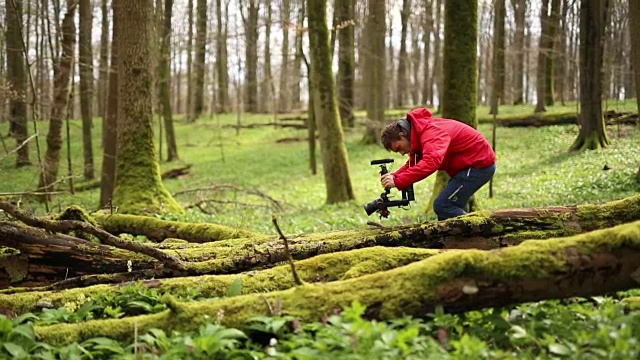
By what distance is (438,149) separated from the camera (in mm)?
5730

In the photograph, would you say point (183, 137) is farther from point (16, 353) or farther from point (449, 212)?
point (16, 353)

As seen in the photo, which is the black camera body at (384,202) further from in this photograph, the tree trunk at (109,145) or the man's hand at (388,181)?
the tree trunk at (109,145)

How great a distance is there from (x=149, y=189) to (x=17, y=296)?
7.21m

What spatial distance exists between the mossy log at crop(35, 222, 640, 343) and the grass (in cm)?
520

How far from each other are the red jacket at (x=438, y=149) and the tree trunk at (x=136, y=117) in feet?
22.5

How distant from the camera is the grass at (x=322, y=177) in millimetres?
12047

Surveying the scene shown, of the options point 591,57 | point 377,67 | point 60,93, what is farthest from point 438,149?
point 377,67

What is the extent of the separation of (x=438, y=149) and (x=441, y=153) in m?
0.05

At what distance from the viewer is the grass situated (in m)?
12.0

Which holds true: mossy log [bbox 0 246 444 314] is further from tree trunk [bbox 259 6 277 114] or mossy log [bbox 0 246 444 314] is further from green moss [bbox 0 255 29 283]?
tree trunk [bbox 259 6 277 114]

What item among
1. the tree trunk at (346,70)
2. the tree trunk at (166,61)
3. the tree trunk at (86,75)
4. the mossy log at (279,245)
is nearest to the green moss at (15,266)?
the mossy log at (279,245)

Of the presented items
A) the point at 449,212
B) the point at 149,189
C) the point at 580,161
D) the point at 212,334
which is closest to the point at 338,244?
the point at 449,212

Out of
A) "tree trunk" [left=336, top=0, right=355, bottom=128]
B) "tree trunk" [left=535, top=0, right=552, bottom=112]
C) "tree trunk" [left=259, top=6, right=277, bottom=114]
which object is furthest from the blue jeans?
"tree trunk" [left=259, top=6, right=277, bottom=114]

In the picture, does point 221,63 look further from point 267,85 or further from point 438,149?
point 438,149
